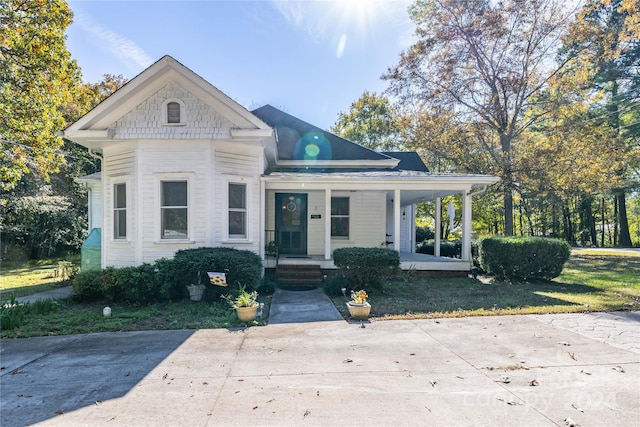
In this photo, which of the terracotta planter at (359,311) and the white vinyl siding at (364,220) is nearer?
the terracotta planter at (359,311)

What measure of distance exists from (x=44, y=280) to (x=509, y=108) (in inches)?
881

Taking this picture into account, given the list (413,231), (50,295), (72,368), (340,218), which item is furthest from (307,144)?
(72,368)

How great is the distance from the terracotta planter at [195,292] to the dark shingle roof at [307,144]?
21.7 ft

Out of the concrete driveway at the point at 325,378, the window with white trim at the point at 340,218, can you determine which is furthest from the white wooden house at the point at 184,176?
the concrete driveway at the point at 325,378

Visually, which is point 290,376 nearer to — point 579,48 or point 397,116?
point 397,116

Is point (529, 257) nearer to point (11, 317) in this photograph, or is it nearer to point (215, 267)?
point (215, 267)

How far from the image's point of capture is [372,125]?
30562 mm

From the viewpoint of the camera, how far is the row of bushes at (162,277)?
766 centimetres

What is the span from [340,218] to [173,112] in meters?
6.36

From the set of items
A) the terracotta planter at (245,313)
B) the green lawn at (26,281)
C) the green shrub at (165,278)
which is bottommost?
the green lawn at (26,281)

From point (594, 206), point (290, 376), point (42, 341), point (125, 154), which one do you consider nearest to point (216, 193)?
point (125, 154)

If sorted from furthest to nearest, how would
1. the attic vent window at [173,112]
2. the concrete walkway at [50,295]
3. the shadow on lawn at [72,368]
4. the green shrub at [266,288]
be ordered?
the attic vent window at [173,112] < the green shrub at [266,288] < the concrete walkway at [50,295] < the shadow on lawn at [72,368]

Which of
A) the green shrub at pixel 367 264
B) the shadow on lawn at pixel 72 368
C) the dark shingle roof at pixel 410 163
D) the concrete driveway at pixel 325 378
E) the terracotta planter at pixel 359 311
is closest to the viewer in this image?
the concrete driveway at pixel 325 378

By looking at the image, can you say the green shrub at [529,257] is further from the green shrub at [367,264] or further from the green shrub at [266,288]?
the green shrub at [266,288]
